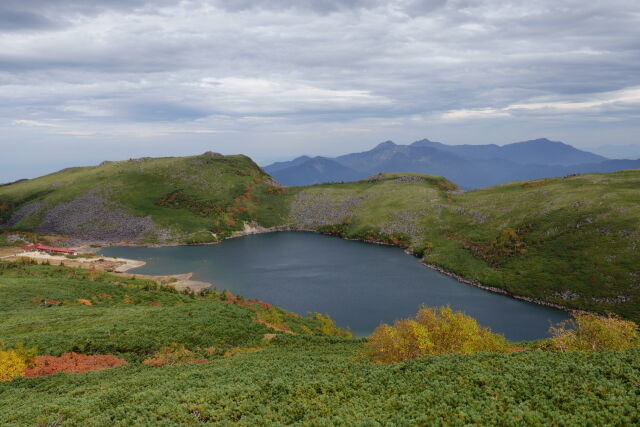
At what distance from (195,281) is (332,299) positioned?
42540 millimetres

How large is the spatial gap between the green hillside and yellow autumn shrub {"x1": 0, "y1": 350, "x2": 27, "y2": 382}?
103126 millimetres

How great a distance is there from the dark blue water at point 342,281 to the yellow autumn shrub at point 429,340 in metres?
40.3

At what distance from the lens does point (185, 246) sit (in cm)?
15362

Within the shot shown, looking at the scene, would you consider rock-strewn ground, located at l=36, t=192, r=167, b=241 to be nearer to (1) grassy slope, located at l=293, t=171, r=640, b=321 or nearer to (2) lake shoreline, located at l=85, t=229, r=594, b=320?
(2) lake shoreline, located at l=85, t=229, r=594, b=320

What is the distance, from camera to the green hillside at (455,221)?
9075 centimetres

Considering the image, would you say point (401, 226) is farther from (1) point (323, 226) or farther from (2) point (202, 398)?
(2) point (202, 398)

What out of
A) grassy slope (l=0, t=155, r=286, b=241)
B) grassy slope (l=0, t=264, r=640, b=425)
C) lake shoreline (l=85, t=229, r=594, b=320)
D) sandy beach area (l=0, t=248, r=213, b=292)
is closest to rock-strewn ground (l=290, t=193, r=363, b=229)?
lake shoreline (l=85, t=229, r=594, b=320)

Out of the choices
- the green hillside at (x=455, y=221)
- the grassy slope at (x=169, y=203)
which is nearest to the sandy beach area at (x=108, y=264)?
the green hillside at (x=455, y=221)

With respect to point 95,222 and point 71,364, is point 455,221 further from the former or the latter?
point 95,222

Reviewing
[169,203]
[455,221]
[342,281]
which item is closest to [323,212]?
[455,221]

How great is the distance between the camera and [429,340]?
103ft

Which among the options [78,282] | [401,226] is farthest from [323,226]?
[78,282]

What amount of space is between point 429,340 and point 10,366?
1531 inches

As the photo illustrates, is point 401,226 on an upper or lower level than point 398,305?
upper
